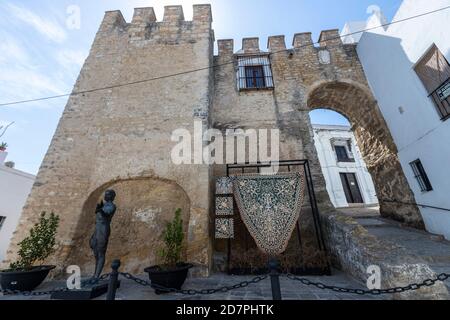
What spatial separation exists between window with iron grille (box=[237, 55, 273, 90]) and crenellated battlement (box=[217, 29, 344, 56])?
430 mm

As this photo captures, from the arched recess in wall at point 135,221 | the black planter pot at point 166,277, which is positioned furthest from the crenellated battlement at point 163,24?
the black planter pot at point 166,277

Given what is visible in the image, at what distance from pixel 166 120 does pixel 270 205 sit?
356 cm

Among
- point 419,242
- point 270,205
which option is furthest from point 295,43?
point 419,242

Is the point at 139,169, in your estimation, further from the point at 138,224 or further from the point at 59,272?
the point at 59,272

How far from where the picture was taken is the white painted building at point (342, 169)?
13766 mm

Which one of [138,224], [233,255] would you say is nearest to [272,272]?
[233,255]

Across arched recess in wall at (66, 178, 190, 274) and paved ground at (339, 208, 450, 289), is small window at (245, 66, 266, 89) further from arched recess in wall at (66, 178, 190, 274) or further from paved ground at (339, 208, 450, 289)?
paved ground at (339, 208, 450, 289)

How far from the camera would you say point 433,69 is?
5.05 metres

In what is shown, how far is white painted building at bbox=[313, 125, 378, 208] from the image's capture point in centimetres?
1377

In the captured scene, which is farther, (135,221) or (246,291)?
(135,221)

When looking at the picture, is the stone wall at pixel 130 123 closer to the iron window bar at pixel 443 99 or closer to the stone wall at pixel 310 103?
the stone wall at pixel 310 103

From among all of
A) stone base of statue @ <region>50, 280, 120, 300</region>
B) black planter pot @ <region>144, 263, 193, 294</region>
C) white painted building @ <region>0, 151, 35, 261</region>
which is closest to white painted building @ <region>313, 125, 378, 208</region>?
black planter pot @ <region>144, 263, 193, 294</region>

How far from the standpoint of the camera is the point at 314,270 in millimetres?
3996

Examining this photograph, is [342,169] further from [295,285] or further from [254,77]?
[295,285]
